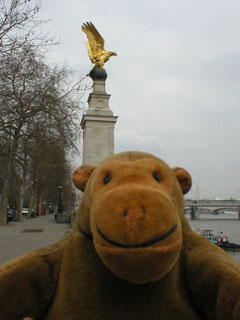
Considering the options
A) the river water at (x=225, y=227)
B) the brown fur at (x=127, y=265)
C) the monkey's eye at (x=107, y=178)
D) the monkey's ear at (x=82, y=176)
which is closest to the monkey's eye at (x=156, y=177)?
the brown fur at (x=127, y=265)

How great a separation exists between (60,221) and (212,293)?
2532 centimetres

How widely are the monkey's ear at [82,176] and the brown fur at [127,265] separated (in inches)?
7.7

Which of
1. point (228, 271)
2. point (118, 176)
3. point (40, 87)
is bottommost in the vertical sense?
point (228, 271)

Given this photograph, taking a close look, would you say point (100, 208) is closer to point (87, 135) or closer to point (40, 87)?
point (40, 87)

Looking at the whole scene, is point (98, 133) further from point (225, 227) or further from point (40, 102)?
point (225, 227)

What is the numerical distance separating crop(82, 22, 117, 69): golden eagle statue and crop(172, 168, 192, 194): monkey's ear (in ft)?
60.6

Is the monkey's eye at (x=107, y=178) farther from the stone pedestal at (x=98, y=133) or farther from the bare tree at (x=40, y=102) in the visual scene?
the stone pedestal at (x=98, y=133)

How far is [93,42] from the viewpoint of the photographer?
19.3 metres

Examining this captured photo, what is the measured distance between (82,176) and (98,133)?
52.9 feet

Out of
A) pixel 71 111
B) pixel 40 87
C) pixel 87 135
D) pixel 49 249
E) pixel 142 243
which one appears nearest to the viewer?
pixel 142 243

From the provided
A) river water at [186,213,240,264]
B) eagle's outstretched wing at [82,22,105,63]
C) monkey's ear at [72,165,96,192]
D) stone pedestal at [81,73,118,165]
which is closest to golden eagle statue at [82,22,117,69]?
eagle's outstretched wing at [82,22,105,63]

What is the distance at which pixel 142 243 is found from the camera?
1.31 meters

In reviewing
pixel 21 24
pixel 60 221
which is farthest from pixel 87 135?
pixel 60 221

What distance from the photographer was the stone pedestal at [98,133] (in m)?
17.7
